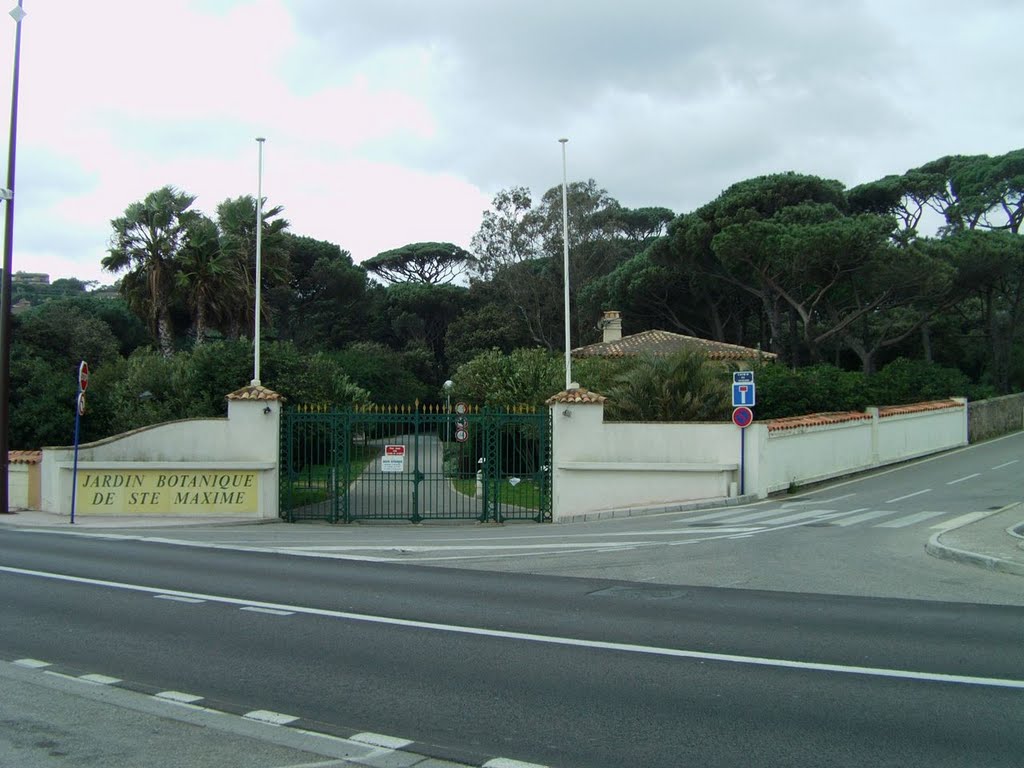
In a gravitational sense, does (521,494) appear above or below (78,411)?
below

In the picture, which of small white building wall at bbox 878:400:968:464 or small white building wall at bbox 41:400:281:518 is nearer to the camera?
small white building wall at bbox 41:400:281:518

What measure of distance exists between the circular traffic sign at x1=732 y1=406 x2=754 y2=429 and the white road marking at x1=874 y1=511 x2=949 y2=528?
4.13 metres

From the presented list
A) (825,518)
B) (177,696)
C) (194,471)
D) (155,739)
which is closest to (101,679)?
(177,696)

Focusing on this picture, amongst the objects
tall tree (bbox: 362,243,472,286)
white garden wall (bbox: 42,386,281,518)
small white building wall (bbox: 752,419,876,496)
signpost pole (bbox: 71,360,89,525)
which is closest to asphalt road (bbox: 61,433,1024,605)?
small white building wall (bbox: 752,419,876,496)

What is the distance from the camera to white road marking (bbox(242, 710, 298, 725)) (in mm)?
6047

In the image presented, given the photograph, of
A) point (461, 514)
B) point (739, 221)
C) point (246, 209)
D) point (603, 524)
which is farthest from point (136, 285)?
point (739, 221)

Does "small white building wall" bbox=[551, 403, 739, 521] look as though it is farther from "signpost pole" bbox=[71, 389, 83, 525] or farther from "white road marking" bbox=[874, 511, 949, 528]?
"signpost pole" bbox=[71, 389, 83, 525]

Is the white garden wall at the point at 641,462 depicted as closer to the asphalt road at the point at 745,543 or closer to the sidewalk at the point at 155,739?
the asphalt road at the point at 745,543

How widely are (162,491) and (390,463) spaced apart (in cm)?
546

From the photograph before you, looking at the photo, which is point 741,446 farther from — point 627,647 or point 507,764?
point 507,764

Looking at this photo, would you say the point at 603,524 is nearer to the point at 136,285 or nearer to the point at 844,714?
the point at 844,714

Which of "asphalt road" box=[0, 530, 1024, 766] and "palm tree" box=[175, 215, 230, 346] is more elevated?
"palm tree" box=[175, 215, 230, 346]

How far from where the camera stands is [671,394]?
973 inches

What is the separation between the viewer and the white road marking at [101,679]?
22.8 feet
